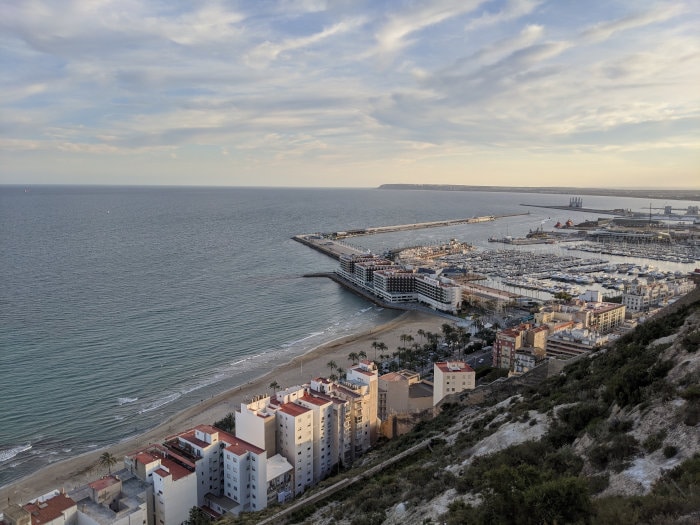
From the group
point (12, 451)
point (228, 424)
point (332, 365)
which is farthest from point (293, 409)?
point (12, 451)

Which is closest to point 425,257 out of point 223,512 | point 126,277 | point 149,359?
point 126,277

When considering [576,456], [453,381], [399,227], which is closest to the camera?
[576,456]

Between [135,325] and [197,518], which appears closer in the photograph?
[197,518]

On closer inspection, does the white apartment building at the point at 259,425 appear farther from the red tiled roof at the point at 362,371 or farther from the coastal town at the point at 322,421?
the red tiled roof at the point at 362,371

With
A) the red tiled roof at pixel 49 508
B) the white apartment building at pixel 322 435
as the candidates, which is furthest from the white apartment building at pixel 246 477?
the red tiled roof at pixel 49 508

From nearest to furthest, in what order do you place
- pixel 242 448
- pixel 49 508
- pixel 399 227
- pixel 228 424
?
pixel 49 508, pixel 242 448, pixel 228 424, pixel 399 227

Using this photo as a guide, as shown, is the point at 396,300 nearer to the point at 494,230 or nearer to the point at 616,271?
the point at 616,271

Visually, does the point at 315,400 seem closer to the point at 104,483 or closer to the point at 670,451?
the point at 104,483

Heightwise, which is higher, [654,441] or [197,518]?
[654,441]

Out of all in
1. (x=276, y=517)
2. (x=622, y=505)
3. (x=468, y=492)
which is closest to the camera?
(x=622, y=505)
